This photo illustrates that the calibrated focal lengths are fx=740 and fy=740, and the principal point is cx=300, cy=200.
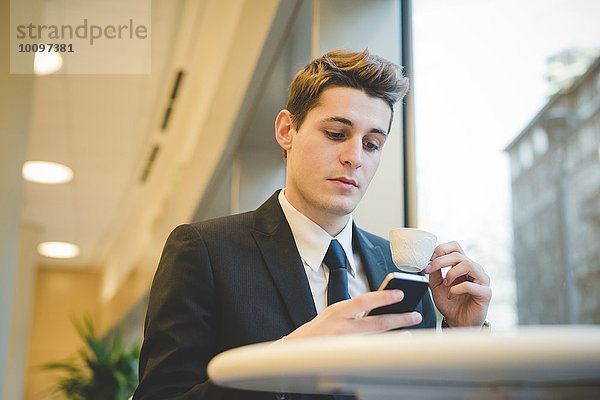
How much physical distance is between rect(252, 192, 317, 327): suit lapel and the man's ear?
0.12m

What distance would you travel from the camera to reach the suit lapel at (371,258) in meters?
1.58

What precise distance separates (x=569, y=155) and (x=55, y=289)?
9.69 metres

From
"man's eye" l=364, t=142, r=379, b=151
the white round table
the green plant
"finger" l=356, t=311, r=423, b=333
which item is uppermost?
"man's eye" l=364, t=142, r=379, b=151

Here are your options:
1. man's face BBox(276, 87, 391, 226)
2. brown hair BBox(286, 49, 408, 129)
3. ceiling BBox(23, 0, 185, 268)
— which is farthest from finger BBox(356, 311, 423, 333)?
ceiling BBox(23, 0, 185, 268)

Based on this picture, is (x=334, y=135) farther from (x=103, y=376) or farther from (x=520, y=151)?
(x=103, y=376)

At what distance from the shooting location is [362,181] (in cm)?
148

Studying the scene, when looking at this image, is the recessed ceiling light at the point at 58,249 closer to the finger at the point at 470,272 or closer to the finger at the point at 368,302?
the finger at the point at 470,272

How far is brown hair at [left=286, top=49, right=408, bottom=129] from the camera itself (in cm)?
154

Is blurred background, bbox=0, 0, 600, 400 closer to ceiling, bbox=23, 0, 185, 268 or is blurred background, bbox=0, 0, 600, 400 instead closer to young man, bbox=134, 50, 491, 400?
ceiling, bbox=23, 0, 185, 268

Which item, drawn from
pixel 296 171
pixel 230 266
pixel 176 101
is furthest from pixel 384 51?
pixel 176 101

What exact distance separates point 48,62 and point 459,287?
3.18 meters

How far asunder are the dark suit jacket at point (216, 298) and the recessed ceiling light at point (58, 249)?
7752 mm

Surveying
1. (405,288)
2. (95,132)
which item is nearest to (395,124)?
(405,288)

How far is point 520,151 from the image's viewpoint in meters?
1.86
